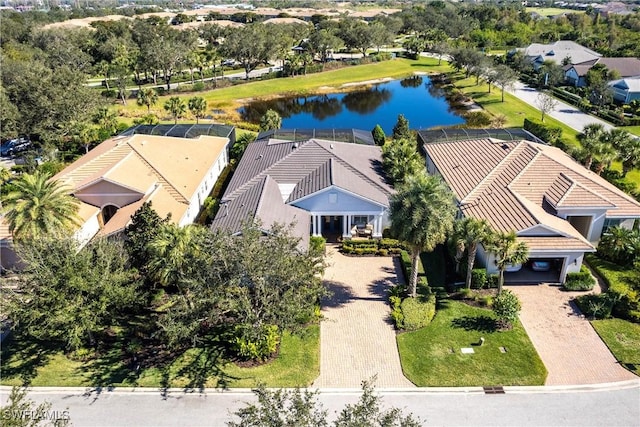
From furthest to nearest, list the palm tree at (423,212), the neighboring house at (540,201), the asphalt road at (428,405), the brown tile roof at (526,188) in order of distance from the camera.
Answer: the brown tile roof at (526,188), the neighboring house at (540,201), the palm tree at (423,212), the asphalt road at (428,405)

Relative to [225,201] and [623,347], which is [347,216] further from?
[623,347]

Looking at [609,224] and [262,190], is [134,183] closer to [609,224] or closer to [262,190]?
[262,190]

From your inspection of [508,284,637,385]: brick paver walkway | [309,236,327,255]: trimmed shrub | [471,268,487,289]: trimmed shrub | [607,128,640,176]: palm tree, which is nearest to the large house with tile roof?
[309,236,327,255]: trimmed shrub

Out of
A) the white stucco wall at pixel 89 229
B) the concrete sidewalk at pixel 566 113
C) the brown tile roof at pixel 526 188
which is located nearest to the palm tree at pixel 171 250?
the white stucco wall at pixel 89 229

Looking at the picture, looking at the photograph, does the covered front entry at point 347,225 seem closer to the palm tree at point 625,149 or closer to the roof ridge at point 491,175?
the roof ridge at point 491,175

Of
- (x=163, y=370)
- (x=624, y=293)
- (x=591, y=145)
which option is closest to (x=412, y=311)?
(x=624, y=293)

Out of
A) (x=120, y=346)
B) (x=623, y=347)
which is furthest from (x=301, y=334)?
(x=623, y=347)
